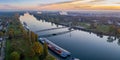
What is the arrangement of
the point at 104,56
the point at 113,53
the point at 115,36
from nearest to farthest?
the point at 104,56
the point at 113,53
the point at 115,36

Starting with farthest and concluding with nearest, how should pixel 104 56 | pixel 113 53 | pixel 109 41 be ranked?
1. pixel 109 41
2. pixel 113 53
3. pixel 104 56

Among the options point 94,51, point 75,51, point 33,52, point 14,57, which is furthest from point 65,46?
point 14,57

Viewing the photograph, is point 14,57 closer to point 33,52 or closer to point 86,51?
point 33,52

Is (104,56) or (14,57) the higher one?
(14,57)

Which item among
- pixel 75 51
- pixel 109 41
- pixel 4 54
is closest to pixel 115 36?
pixel 109 41

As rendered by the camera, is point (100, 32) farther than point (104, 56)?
Yes

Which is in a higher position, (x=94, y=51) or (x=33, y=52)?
(x=33, y=52)

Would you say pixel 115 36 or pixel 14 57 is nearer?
pixel 14 57

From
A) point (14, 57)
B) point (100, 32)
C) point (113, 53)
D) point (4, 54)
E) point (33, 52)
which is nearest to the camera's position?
point (14, 57)

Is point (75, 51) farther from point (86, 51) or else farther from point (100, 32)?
point (100, 32)
